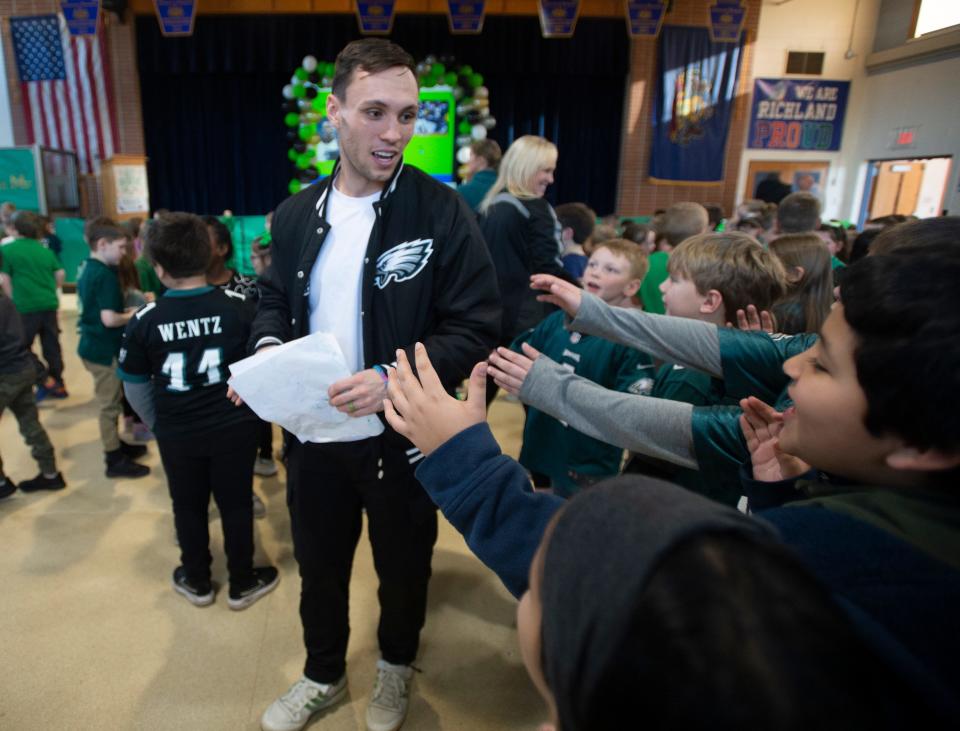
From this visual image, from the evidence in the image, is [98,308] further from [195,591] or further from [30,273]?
[195,591]

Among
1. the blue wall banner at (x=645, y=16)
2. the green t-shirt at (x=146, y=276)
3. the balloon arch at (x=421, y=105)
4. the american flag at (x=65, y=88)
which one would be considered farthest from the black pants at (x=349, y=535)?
the american flag at (x=65, y=88)

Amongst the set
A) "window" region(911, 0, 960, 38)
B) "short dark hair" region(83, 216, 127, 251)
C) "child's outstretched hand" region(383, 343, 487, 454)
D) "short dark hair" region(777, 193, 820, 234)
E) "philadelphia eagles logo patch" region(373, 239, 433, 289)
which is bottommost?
"child's outstretched hand" region(383, 343, 487, 454)

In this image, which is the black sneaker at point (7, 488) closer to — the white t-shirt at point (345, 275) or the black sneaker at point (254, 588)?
the black sneaker at point (254, 588)

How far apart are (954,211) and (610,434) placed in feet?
7.36

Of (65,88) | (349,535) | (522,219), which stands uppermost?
(65,88)

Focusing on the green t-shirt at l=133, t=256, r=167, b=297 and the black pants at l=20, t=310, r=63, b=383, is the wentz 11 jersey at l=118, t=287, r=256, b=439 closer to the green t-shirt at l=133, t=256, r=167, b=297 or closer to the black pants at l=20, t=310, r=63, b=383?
the green t-shirt at l=133, t=256, r=167, b=297

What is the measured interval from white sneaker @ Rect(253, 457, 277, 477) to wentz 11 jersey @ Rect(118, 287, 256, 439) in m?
1.20

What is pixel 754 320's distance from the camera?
1555mm

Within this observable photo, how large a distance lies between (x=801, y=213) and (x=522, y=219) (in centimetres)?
164

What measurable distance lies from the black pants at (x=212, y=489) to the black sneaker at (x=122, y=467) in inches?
48.4

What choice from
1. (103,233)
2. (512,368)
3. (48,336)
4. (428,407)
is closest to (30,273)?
(48,336)

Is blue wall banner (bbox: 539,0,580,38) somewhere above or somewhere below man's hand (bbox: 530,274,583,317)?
above

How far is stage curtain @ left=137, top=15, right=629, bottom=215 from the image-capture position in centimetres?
970

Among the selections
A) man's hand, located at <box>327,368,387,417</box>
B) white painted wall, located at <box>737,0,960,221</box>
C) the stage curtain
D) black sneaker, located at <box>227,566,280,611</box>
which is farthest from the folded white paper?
the stage curtain
